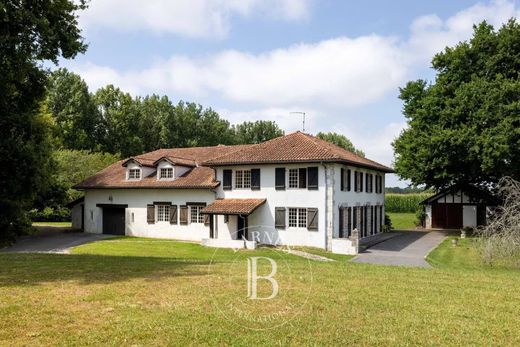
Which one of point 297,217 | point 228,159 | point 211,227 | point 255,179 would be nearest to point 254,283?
point 297,217

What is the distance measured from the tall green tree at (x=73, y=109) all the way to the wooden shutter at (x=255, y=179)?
34.7 meters

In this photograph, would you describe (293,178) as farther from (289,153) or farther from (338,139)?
(338,139)

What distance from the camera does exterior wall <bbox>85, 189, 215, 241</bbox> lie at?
31.6 m

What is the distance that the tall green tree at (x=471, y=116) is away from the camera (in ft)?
103

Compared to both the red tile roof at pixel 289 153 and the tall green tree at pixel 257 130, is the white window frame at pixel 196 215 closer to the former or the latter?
the red tile roof at pixel 289 153

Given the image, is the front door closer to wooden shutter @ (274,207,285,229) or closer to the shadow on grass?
wooden shutter @ (274,207,285,229)

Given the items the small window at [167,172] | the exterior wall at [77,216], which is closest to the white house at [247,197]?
the small window at [167,172]

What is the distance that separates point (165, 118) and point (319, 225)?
45221 millimetres

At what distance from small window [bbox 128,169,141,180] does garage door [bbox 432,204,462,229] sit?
28.4 m

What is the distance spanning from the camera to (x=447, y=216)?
43.7m

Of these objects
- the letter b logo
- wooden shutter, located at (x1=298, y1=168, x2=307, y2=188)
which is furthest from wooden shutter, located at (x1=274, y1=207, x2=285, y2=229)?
the letter b logo

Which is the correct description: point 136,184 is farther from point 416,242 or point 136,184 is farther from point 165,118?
point 165,118

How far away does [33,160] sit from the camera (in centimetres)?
1616

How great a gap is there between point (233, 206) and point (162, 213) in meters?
7.08
